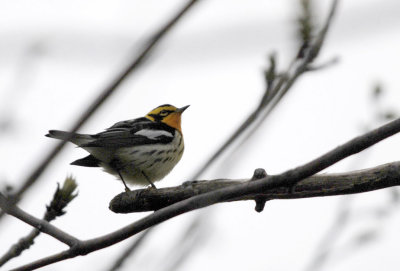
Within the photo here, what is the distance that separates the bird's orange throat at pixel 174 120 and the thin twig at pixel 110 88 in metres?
6.83

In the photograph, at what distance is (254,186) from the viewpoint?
8.80 ft

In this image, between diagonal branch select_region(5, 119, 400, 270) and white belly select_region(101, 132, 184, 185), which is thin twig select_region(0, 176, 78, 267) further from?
white belly select_region(101, 132, 184, 185)

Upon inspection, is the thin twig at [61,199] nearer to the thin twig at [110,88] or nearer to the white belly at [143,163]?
the thin twig at [110,88]

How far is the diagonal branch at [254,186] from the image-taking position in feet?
8.50

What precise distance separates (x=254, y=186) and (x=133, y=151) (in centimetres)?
446

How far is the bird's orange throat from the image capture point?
8516 mm

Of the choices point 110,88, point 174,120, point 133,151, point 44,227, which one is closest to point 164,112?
point 174,120

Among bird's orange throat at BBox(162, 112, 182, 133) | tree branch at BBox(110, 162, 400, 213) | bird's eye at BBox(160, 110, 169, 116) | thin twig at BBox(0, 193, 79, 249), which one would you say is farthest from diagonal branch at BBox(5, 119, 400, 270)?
bird's eye at BBox(160, 110, 169, 116)

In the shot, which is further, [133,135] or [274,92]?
[133,135]

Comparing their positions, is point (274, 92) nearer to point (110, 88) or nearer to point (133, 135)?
point (110, 88)

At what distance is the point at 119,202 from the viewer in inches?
197

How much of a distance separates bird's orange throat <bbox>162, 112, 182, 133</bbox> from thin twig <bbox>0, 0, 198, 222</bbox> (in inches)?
269

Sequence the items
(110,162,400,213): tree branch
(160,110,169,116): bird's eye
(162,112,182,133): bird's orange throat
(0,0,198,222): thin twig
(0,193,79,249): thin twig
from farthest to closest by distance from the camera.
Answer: (160,110,169,116): bird's eye, (162,112,182,133): bird's orange throat, (110,162,400,213): tree branch, (0,193,79,249): thin twig, (0,0,198,222): thin twig

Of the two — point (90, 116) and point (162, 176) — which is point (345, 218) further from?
point (90, 116)
